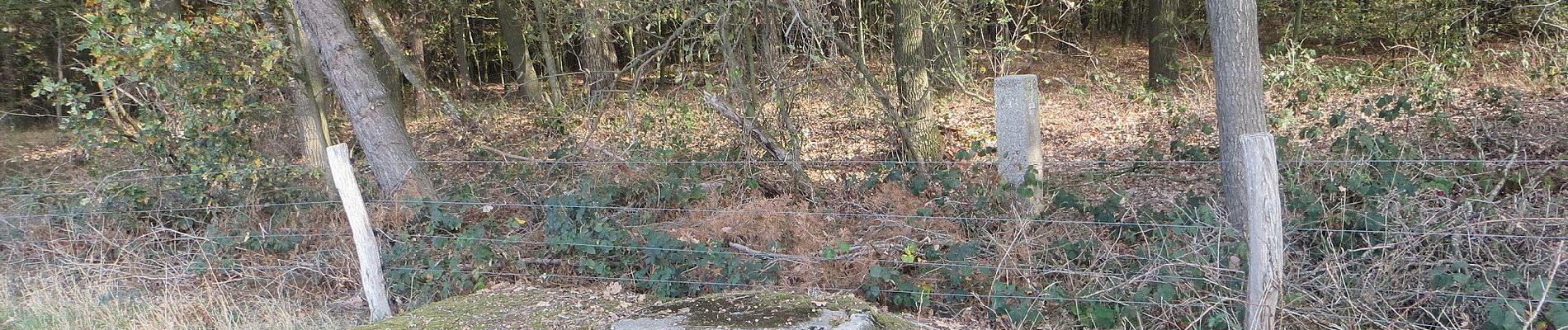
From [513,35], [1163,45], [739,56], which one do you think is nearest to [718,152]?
[739,56]

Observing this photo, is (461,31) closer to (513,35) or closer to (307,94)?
(513,35)

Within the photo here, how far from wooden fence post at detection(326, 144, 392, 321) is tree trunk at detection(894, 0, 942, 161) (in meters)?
3.85

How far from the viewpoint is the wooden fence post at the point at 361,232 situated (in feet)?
16.7

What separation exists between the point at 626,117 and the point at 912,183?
246 centimetres

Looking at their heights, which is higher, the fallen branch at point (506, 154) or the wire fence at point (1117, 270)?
the fallen branch at point (506, 154)

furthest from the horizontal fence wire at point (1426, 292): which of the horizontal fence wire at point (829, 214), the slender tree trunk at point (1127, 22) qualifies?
the slender tree trunk at point (1127, 22)

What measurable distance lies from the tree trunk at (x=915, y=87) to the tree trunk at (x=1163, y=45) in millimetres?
5094

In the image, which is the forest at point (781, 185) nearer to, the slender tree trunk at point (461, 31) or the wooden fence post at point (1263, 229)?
the wooden fence post at point (1263, 229)

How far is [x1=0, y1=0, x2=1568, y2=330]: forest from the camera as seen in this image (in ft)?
15.3

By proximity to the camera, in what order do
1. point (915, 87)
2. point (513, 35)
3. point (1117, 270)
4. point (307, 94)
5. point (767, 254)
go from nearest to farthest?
point (1117, 270), point (767, 254), point (915, 87), point (307, 94), point (513, 35)

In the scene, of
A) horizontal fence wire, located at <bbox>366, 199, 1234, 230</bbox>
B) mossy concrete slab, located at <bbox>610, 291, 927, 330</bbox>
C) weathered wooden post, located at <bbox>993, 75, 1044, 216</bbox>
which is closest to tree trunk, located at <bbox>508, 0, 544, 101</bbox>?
horizontal fence wire, located at <bbox>366, 199, 1234, 230</bbox>

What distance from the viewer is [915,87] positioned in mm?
7719

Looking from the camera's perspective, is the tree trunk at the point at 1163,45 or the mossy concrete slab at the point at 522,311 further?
the tree trunk at the point at 1163,45

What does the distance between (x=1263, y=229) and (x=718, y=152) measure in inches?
173
